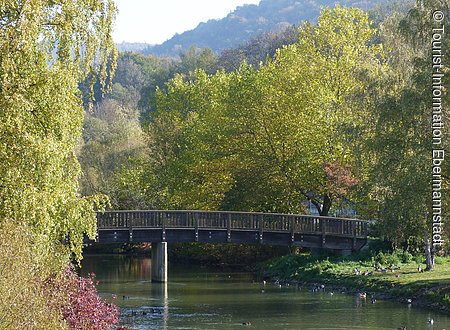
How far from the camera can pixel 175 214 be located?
4838 centimetres

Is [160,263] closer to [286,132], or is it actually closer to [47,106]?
[286,132]

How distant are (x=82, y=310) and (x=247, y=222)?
26449 mm

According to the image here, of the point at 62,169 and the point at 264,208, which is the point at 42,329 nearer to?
the point at 62,169

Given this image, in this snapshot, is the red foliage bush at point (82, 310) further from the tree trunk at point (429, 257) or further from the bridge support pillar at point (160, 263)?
the bridge support pillar at point (160, 263)

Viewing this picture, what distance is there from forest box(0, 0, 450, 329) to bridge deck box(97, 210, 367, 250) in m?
1.75

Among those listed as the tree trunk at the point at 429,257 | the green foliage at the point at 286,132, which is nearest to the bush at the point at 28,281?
the tree trunk at the point at 429,257

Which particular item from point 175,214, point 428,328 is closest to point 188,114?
point 175,214

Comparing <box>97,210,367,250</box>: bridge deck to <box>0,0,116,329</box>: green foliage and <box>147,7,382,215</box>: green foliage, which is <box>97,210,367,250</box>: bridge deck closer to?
<box>147,7,382,215</box>: green foliage

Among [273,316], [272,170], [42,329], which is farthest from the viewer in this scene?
[272,170]

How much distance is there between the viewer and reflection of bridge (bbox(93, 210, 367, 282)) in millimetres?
47844

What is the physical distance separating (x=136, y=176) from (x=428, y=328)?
140 feet

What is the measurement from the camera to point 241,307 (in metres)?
37.9

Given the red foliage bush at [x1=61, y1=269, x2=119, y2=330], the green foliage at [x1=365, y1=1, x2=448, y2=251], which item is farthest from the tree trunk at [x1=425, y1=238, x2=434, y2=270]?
the red foliage bush at [x1=61, y1=269, x2=119, y2=330]

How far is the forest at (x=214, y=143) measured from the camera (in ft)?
61.6
